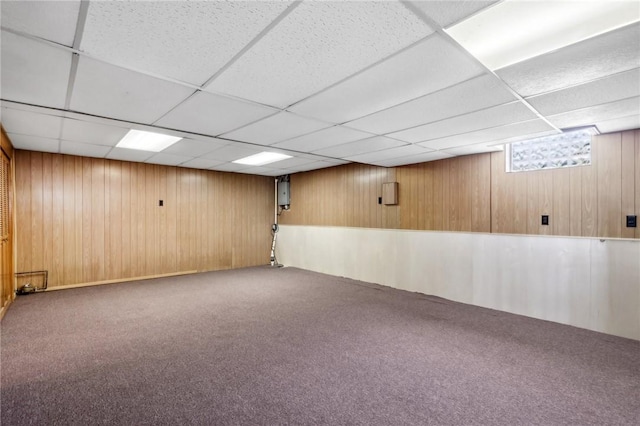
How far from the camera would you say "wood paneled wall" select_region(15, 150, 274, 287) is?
208 inches

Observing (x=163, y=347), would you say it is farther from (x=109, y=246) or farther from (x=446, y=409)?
(x=109, y=246)

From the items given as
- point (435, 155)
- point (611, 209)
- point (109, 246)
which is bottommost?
point (109, 246)

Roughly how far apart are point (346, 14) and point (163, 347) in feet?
10.5

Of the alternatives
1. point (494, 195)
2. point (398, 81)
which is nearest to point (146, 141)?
point (398, 81)

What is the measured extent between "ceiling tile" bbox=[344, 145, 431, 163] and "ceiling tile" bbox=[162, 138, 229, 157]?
2.16 meters

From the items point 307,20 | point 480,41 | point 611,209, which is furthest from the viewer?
point 611,209

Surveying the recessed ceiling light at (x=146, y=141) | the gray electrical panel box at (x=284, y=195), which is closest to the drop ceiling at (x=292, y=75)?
the recessed ceiling light at (x=146, y=141)

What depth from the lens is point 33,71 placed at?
2242 mm

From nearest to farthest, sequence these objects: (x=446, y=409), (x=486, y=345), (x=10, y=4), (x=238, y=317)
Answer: (x=10, y=4)
(x=446, y=409)
(x=486, y=345)
(x=238, y=317)

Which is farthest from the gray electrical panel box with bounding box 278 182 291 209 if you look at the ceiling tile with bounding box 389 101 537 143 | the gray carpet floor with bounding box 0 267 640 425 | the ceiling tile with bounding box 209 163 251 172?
the ceiling tile with bounding box 389 101 537 143

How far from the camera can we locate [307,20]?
164 cm

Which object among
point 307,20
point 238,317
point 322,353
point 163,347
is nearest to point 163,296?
point 238,317

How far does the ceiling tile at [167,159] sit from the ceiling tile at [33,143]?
1.35 metres

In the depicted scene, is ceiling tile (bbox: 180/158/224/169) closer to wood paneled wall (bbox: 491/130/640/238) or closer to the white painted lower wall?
the white painted lower wall
